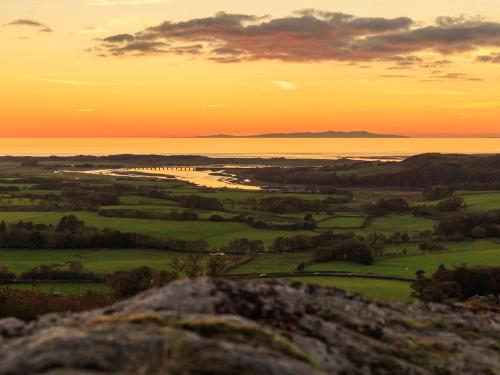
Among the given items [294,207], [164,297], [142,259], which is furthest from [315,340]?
[294,207]

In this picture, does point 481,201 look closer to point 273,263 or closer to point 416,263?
point 416,263

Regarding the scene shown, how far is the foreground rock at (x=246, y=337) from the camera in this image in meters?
10.6

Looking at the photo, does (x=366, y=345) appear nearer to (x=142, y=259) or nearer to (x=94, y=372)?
(x=94, y=372)

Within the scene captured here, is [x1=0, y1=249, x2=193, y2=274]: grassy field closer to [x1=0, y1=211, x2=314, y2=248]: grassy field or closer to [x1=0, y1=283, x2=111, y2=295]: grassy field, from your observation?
[x1=0, y1=283, x2=111, y2=295]: grassy field

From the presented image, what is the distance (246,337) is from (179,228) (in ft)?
346

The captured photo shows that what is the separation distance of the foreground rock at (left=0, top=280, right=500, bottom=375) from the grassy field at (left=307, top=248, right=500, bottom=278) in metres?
65.3

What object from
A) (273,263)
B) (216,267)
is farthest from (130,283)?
(273,263)

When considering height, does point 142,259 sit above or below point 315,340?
below

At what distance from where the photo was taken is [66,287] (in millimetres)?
75688

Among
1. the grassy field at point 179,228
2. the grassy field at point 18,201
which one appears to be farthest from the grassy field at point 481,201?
the grassy field at point 18,201

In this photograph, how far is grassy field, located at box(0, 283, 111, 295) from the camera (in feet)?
237

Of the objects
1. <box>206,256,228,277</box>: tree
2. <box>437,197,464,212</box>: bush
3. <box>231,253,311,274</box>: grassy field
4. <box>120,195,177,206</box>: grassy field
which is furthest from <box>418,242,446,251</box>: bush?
A: <box>120,195,177,206</box>: grassy field

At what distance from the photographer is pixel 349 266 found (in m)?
85.4

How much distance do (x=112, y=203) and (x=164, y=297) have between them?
147 meters
